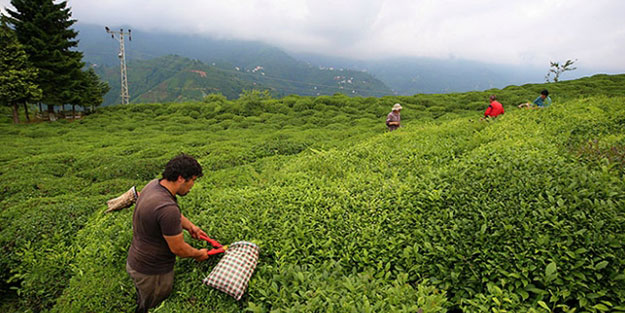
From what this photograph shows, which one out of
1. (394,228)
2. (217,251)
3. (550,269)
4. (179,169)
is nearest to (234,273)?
(217,251)

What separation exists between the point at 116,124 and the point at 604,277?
90.3 ft

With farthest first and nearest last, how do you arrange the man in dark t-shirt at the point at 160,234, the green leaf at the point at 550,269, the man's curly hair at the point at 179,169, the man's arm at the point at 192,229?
the man's arm at the point at 192,229
the man's curly hair at the point at 179,169
the man in dark t-shirt at the point at 160,234
the green leaf at the point at 550,269

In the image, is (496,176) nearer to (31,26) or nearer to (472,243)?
(472,243)

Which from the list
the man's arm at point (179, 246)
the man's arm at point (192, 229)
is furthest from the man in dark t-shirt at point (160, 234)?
the man's arm at point (192, 229)

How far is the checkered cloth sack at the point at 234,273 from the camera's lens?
3.74 meters

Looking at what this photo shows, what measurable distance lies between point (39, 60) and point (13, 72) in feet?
13.6

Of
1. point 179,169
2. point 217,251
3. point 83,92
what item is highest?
point 179,169

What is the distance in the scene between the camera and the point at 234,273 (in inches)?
149

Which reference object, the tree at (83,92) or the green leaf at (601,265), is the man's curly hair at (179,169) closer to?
the green leaf at (601,265)

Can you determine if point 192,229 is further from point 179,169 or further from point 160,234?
point 179,169

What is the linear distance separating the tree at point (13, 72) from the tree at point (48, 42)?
1442 millimetres

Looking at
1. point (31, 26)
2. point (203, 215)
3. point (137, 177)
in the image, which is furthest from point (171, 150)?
point (31, 26)

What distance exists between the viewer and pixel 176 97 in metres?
152

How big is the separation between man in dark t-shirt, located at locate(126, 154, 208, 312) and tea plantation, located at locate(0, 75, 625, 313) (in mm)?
335
